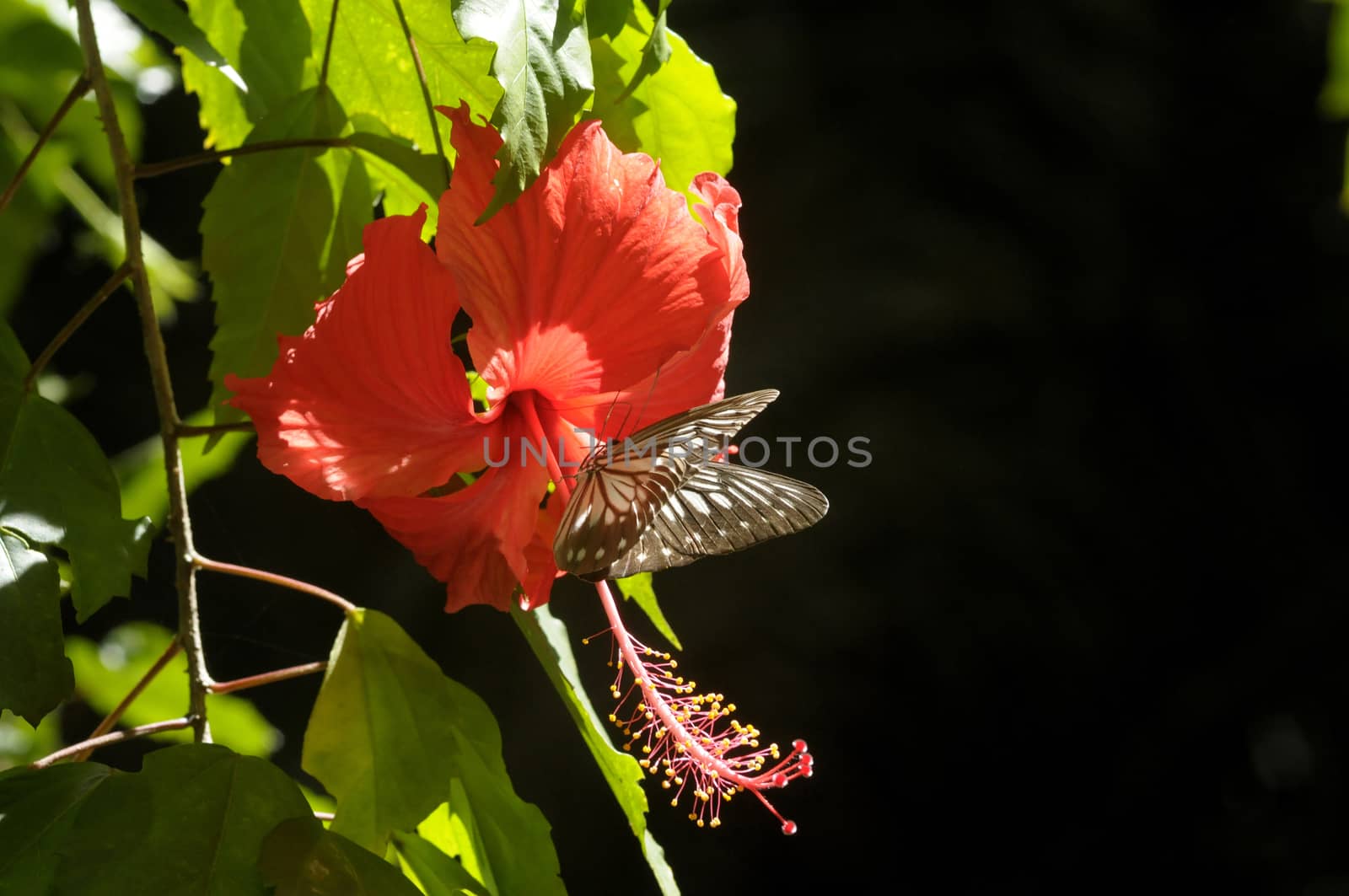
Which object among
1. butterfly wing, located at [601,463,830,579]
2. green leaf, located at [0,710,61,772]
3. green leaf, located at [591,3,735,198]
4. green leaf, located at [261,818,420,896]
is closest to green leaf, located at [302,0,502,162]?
green leaf, located at [591,3,735,198]

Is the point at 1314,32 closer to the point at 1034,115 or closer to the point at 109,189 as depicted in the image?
the point at 1034,115

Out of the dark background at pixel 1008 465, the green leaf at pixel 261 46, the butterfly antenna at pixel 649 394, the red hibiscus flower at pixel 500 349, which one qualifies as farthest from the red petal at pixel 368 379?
the dark background at pixel 1008 465

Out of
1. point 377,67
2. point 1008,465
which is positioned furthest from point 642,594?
point 1008,465

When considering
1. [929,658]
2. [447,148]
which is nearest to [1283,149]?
[929,658]

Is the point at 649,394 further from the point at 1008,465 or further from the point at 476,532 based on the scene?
the point at 1008,465

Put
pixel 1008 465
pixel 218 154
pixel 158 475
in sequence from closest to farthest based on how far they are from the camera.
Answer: pixel 218 154 → pixel 158 475 → pixel 1008 465

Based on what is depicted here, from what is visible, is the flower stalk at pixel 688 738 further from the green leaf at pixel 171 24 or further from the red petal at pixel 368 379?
the green leaf at pixel 171 24

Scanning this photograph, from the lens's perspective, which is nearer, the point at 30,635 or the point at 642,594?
the point at 30,635
